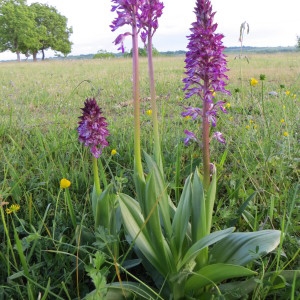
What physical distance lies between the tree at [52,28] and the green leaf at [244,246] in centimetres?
6516

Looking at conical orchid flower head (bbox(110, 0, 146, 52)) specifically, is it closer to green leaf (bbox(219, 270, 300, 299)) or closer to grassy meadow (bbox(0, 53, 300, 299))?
grassy meadow (bbox(0, 53, 300, 299))

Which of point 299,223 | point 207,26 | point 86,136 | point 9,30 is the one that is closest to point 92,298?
point 86,136

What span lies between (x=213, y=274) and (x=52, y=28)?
226ft

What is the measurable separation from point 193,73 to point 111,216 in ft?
2.60

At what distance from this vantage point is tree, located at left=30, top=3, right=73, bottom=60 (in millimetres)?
62219

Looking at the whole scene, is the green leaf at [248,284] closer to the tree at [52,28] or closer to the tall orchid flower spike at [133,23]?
the tall orchid flower spike at [133,23]

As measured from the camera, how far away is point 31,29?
2260 inches

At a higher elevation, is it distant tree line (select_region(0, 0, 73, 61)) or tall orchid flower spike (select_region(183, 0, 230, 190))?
distant tree line (select_region(0, 0, 73, 61))

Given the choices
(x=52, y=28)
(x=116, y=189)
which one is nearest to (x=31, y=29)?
(x=52, y=28)

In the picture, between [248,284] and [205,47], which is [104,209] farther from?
[205,47]

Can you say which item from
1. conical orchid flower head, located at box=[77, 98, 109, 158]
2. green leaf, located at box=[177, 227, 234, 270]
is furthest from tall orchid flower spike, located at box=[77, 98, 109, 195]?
green leaf, located at box=[177, 227, 234, 270]

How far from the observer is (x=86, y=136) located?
5.40 feet

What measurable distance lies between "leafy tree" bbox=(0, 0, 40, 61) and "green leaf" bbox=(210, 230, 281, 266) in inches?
2406

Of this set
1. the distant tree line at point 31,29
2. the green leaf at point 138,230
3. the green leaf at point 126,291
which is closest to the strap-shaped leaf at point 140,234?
the green leaf at point 138,230
